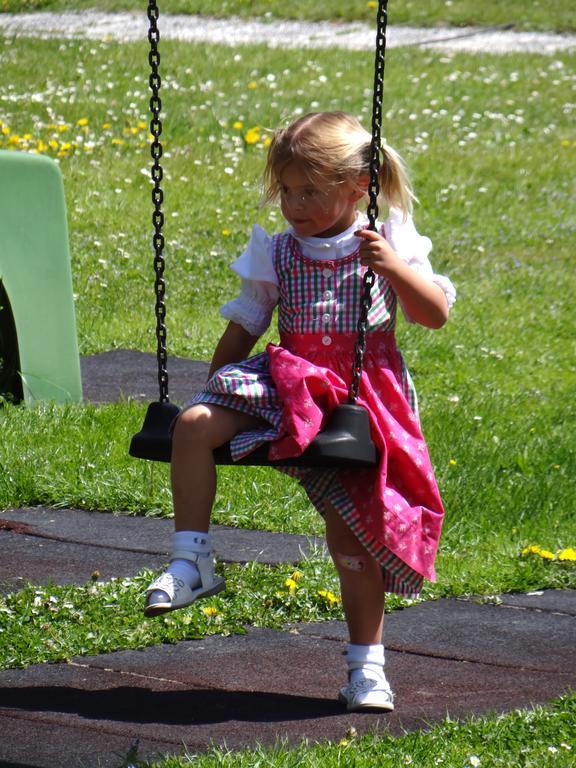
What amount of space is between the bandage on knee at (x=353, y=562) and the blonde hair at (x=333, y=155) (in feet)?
3.04

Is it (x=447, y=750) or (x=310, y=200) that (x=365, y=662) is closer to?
(x=447, y=750)

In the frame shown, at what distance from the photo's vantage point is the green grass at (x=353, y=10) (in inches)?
734

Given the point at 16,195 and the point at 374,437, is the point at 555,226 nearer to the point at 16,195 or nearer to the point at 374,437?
the point at 16,195

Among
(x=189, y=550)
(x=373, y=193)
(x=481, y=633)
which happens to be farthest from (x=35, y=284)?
(x=373, y=193)

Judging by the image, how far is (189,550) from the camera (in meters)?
3.51

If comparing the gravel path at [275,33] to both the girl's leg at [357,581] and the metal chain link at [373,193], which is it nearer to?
the metal chain link at [373,193]

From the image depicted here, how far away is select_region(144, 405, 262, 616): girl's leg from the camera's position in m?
3.50

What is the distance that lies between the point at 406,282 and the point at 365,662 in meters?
0.99

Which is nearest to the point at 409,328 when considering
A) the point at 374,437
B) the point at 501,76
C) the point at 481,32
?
the point at 374,437

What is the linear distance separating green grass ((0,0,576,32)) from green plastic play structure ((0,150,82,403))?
12.6 metres

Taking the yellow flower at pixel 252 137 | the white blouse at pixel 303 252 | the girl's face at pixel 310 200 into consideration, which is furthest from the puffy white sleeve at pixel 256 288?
the yellow flower at pixel 252 137

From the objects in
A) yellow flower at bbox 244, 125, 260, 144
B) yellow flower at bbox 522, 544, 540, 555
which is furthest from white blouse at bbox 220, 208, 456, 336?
yellow flower at bbox 244, 125, 260, 144

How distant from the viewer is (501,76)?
15.4m

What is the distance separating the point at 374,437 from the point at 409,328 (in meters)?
4.82
